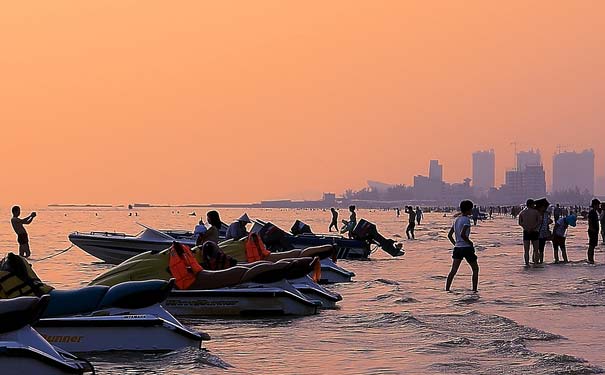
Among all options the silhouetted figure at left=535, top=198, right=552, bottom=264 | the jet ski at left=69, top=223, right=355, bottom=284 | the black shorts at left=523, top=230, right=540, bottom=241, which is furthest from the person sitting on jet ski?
the silhouetted figure at left=535, top=198, right=552, bottom=264

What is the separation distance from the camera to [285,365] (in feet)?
38.8

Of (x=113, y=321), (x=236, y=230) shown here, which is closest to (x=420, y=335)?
(x=113, y=321)

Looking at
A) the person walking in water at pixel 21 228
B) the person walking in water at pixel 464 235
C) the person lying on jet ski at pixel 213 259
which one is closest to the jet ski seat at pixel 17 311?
the person lying on jet ski at pixel 213 259

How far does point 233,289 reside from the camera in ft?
50.9

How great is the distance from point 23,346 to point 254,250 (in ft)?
29.6

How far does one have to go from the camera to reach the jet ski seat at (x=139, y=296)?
12.0 meters

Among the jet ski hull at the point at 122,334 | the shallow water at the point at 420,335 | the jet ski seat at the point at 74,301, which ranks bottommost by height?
the shallow water at the point at 420,335

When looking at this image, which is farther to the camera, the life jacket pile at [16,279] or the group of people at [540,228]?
the group of people at [540,228]

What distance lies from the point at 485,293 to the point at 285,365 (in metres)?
9.14

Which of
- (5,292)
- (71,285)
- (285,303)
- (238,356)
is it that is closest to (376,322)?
(285,303)

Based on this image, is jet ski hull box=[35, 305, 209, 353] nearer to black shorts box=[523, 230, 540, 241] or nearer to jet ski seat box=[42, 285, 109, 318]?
jet ski seat box=[42, 285, 109, 318]

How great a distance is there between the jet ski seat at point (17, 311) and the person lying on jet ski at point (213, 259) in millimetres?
6364

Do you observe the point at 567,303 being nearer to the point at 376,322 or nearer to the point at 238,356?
the point at 376,322

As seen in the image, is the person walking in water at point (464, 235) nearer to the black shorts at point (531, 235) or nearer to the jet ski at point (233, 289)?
the jet ski at point (233, 289)
